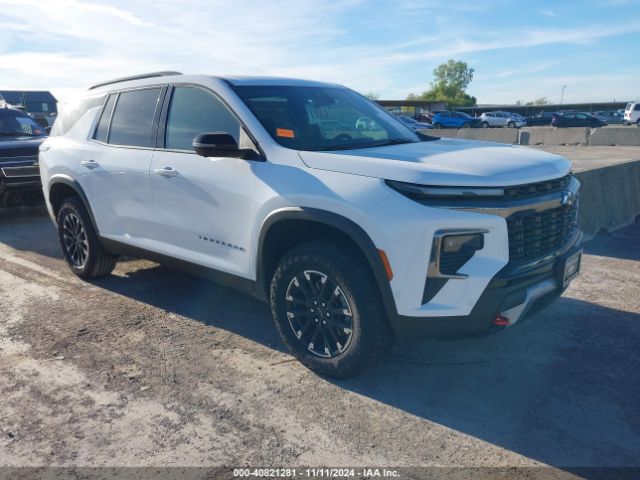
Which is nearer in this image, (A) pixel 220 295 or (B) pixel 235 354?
(B) pixel 235 354

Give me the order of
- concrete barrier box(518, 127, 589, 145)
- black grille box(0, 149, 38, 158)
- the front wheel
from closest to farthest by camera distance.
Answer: the front wheel < black grille box(0, 149, 38, 158) < concrete barrier box(518, 127, 589, 145)

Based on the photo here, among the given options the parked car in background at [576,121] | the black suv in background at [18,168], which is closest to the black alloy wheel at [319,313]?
the black suv in background at [18,168]

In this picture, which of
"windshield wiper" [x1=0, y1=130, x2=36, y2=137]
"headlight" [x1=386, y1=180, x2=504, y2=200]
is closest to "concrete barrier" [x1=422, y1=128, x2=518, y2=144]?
"windshield wiper" [x1=0, y1=130, x2=36, y2=137]

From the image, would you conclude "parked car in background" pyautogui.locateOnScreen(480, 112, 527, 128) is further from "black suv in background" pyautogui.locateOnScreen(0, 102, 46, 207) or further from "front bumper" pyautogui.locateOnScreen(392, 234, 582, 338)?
"front bumper" pyautogui.locateOnScreen(392, 234, 582, 338)

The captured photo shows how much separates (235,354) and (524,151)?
2.41 m

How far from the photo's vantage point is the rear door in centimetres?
461

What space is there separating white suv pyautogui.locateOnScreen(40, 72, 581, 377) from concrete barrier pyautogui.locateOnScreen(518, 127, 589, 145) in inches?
843

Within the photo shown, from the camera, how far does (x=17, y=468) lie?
2.77m

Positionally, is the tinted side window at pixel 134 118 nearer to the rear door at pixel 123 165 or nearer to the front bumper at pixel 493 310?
the rear door at pixel 123 165

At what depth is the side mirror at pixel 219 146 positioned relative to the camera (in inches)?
143

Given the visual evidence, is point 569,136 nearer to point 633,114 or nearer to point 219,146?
point 633,114

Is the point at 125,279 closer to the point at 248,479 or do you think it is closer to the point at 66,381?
the point at 66,381

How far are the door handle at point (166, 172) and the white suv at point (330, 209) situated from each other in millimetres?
15

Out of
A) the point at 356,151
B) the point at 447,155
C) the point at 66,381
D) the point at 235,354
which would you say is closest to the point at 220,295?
the point at 235,354
